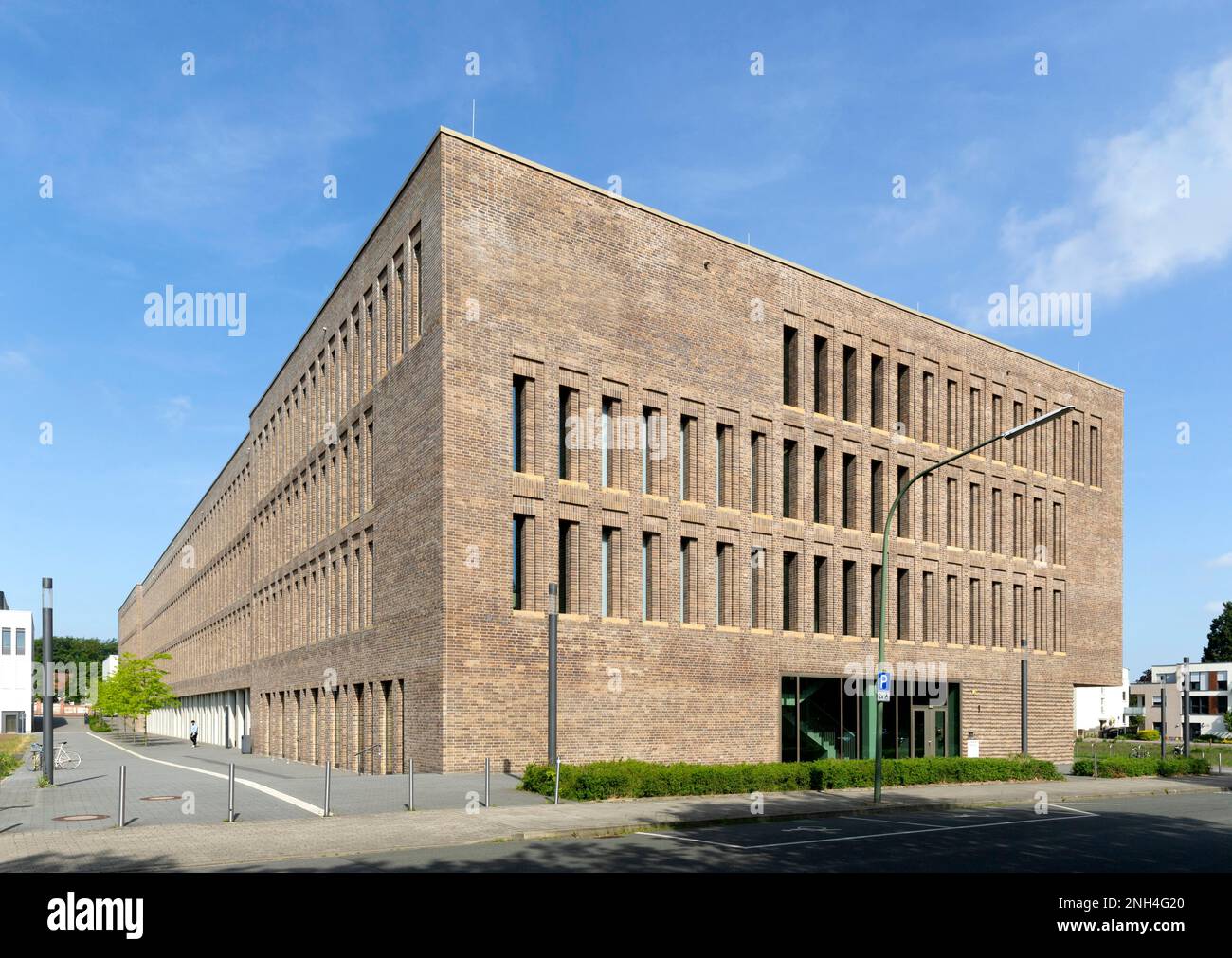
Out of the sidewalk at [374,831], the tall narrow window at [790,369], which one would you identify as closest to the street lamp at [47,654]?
the sidewalk at [374,831]

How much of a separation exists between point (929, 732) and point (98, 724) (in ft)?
289

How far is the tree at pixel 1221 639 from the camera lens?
153375 millimetres

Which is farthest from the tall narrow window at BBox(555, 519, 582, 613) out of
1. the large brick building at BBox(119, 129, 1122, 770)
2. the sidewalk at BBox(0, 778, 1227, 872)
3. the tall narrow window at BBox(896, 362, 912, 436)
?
the tall narrow window at BBox(896, 362, 912, 436)

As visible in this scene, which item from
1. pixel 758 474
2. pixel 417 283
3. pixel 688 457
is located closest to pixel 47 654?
pixel 417 283

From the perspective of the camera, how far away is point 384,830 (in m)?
18.0

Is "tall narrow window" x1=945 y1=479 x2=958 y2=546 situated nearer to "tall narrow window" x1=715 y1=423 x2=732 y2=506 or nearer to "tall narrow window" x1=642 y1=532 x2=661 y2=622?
"tall narrow window" x1=715 y1=423 x2=732 y2=506

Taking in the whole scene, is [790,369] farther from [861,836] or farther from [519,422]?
[861,836]

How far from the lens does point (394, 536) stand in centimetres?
3269

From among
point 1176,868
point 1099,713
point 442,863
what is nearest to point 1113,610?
point 1176,868

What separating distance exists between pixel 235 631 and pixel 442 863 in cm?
5122

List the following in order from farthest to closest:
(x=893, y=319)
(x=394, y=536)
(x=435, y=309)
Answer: (x=893, y=319), (x=394, y=536), (x=435, y=309)

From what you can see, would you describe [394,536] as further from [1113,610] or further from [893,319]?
[1113,610]

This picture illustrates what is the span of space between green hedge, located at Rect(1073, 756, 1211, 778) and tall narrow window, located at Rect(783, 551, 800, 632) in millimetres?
10814

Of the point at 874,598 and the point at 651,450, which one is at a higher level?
the point at 651,450
